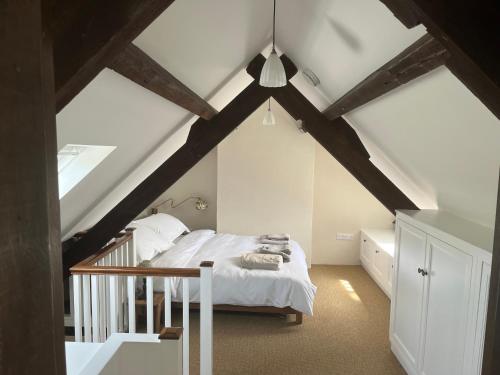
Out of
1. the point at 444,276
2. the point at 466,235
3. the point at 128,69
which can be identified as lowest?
the point at 444,276

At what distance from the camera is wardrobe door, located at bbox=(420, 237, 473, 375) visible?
1.91 metres

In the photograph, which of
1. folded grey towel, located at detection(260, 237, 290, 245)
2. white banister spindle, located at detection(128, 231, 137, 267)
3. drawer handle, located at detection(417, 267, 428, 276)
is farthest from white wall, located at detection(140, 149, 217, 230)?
drawer handle, located at detection(417, 267, 428, 276)

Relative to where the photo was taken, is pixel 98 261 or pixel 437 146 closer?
pixel 437 146

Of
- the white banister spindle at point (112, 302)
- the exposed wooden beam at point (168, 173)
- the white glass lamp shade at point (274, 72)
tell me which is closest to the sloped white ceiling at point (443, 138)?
the white glass lamp shade at point (274, 72)

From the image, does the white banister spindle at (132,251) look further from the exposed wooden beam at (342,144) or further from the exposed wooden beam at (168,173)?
the exposed wooden beam at (342,144)

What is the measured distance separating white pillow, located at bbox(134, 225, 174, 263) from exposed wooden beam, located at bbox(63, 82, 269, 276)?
0.58 m

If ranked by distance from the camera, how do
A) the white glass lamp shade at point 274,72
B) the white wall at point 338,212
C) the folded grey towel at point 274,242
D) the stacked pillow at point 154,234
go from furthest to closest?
the white wall at point 338,212 → the folded grey towel at point 274,242 → the stacked pillow at point 154,234 → the white glass lamp shade at point 274,72

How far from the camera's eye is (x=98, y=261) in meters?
2.82

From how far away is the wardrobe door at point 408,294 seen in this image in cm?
250

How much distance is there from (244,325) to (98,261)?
5.28ft

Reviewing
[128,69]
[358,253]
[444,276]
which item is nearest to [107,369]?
[128,69]

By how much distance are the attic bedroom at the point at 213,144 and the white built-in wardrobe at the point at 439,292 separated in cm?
2

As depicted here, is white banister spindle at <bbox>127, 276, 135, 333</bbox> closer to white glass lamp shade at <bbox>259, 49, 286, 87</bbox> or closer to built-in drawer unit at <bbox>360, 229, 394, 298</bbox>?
white glass lamp shade at <bbox>259, 49, 286, 87</bbox>

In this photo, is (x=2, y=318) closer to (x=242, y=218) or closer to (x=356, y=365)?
(x=356, y=365)
